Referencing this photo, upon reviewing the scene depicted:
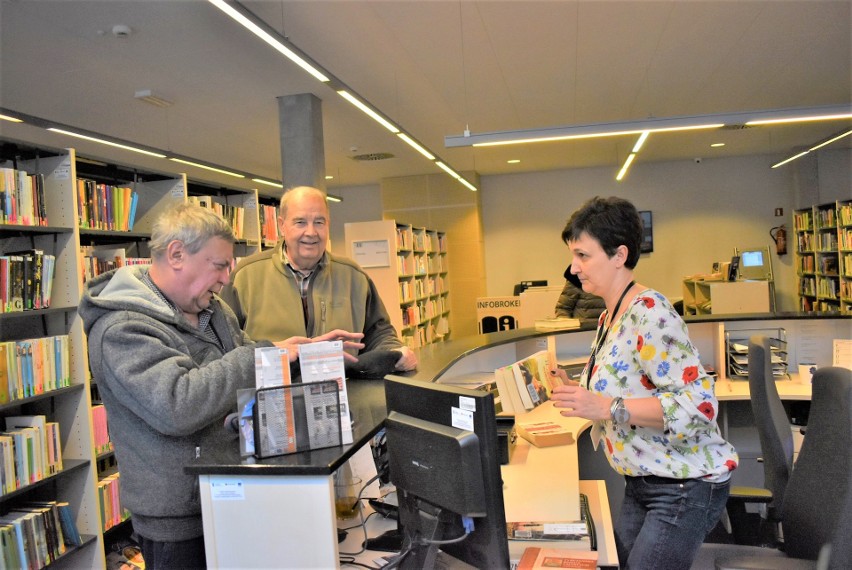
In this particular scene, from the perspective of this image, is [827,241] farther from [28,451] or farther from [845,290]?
[28,451]

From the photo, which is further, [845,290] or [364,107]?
[845,290]

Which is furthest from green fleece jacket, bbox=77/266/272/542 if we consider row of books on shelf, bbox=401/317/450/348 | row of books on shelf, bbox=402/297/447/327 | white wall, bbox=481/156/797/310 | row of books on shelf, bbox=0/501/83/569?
white wall, bbox=481/156/797/310

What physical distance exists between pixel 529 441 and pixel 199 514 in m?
1.75

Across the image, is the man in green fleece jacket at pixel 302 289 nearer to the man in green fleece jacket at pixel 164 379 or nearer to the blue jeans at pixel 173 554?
the man in green fleece jacket at pixel 164 379

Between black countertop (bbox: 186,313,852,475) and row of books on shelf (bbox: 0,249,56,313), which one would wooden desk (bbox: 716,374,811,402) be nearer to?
black countertop (bbox: 186,313,852,475)

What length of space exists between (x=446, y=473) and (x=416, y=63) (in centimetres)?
517

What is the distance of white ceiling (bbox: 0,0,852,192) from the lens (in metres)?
4.66

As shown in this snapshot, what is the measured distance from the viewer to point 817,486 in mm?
1856

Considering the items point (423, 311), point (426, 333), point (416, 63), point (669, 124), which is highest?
point (416, 63)

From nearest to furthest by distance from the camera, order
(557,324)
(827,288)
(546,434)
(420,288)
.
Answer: (546,434) < (557,324) < (420,288) < (827,288)

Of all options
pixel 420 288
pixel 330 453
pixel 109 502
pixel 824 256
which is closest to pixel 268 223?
pixel 109 502

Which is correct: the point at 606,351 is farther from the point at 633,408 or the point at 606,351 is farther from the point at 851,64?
the point at 851,64

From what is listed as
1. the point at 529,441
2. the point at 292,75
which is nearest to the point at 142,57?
the point at 292,75

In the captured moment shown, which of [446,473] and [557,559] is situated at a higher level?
[446,473]
